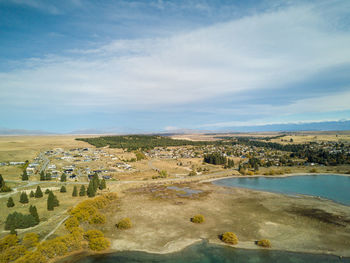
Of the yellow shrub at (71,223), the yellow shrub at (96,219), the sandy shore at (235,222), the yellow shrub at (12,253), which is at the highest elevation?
the yellow shrub at (12,253)

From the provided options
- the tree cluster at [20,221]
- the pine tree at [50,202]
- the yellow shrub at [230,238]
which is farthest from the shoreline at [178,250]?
the pine tree at [50,202]

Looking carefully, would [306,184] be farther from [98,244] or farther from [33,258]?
[33,258]

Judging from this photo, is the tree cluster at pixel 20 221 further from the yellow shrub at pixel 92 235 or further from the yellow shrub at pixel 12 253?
the yellow shrub at pixel 92 235

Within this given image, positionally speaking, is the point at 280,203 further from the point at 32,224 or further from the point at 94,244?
the point at 32,224

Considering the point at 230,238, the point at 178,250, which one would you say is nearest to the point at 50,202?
the point at 178,250

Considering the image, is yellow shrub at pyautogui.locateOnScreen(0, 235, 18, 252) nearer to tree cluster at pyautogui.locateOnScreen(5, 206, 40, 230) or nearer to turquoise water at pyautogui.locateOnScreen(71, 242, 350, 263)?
tree cluster at pyautogui.locateOnScreen(5, 206, 40, 230)

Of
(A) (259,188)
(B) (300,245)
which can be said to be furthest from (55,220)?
(A) (259,188)
